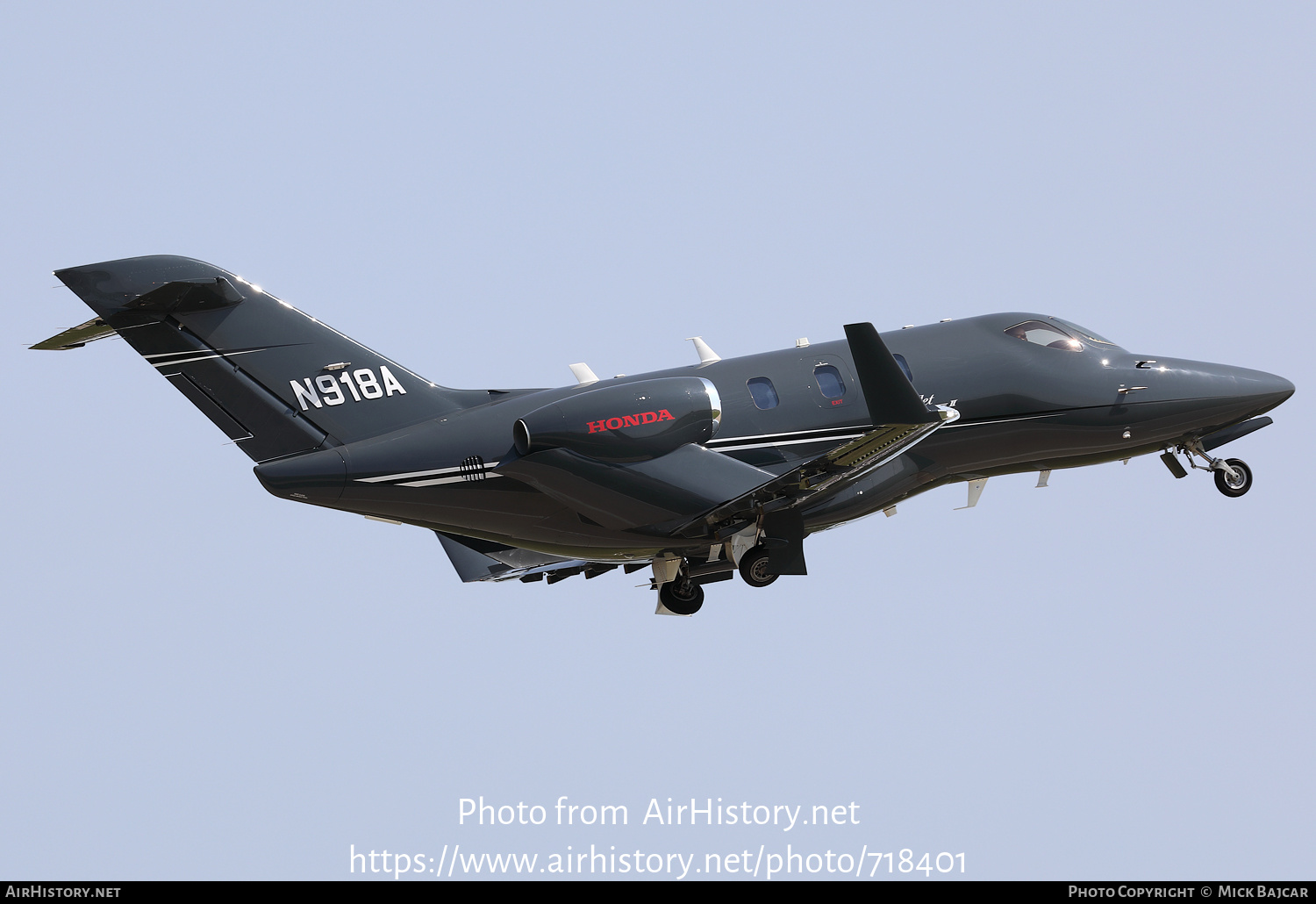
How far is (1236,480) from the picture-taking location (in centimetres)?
2411

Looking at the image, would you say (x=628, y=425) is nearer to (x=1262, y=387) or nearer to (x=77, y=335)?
(x=77, y=335)

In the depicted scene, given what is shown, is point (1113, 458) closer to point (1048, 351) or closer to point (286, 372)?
point (1048, 351)

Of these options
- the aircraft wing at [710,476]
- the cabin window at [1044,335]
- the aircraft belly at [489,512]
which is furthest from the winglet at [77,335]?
the cabin window at [1044,335]

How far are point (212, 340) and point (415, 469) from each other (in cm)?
312

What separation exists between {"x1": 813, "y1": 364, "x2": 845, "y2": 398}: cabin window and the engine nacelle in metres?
2.13

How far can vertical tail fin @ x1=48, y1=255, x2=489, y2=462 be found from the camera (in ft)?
67.6

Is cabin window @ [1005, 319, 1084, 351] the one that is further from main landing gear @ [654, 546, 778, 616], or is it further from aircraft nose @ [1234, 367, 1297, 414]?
main landing gear @ [654, 546, 778, 616]

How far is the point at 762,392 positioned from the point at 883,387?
2587 millimetres

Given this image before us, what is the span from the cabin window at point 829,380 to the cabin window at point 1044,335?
286cm

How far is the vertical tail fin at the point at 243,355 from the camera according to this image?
20.6 metres

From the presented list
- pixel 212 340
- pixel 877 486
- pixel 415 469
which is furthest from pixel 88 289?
pixel 877 486

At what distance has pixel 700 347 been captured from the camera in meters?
22.9

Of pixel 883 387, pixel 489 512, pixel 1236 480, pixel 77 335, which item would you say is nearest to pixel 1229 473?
pixel 1236 480

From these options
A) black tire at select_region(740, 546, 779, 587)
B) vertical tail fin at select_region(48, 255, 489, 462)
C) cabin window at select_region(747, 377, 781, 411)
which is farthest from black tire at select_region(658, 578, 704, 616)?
vertical tail fin at select_region(48, 255, 489, 462)
